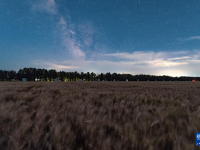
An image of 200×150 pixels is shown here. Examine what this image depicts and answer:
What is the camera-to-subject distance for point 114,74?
11625cm

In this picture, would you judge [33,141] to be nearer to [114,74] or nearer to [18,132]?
[18,132]

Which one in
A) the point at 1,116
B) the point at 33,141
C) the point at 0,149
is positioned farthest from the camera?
the point at 1,116

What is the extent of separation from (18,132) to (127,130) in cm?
140

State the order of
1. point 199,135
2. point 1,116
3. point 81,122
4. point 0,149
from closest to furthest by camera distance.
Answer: point 0,149, point 199,135, point 81,122, point 1,116

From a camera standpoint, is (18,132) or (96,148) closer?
(96,148)

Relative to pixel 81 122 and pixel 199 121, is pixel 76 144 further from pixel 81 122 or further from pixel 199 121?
pixel 199 121

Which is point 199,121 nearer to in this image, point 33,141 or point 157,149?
point 157,149

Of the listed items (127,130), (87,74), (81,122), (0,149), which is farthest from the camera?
(87,74)

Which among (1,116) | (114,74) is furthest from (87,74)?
(1,116)

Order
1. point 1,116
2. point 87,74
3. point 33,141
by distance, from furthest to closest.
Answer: point 87,74 → point 1,116 → point 33,141

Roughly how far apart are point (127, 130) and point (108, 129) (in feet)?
0.89

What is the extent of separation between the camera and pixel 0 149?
1.05m

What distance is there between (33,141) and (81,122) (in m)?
0.66

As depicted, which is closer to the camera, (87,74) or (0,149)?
(0,149)
